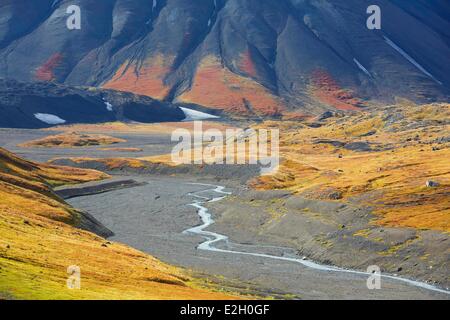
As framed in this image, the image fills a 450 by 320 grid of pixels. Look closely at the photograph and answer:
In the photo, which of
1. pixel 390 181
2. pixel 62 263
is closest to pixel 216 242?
pixel 390 181

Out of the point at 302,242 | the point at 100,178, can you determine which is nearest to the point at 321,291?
the point at 302,242

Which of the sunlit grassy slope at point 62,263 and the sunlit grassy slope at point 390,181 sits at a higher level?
the sunlit grassy slope at point 390,181

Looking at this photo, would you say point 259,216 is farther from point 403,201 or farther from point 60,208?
point 60,208

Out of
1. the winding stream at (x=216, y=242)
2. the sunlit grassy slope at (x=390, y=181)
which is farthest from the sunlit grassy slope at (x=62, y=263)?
the sunlit grassy slope at (x=390, y=181)

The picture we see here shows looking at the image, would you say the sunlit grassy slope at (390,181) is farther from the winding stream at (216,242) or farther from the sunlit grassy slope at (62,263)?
the sunlit grassy slope at (62,263)

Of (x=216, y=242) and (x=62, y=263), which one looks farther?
(x=216, y=242)

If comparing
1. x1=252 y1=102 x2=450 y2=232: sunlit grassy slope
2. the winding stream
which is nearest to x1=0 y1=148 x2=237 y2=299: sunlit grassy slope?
the winding stream

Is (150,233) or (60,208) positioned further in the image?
(150,233)

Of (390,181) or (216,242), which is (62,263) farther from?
(390,181)
